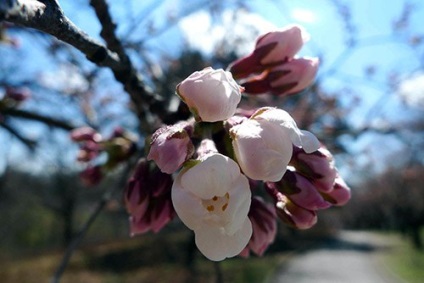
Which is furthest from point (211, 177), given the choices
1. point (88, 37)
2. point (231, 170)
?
point (88, 37)

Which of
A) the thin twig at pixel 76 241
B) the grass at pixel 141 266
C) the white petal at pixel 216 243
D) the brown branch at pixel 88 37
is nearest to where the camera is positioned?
the brown branch at pixel 88 37

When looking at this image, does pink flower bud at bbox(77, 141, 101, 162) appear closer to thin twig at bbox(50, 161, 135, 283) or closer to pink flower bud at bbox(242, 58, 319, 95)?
thin twig at bbox(50, 161, 135, 283)

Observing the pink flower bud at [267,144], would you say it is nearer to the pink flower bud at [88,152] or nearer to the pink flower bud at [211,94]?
the pink flower bud at [211,94]

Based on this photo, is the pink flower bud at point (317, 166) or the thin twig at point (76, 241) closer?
the pink flower bud at point (317, 166)

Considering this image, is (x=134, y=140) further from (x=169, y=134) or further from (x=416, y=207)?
(x=416, y=207)

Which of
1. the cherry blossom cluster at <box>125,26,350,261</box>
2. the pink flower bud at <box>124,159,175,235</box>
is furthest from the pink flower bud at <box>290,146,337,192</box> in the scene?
the pink flower bud at <box>124,159,175,235</box>

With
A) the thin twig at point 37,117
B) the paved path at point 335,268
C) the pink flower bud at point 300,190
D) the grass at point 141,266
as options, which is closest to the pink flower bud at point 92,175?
the thin twig at point 37,117

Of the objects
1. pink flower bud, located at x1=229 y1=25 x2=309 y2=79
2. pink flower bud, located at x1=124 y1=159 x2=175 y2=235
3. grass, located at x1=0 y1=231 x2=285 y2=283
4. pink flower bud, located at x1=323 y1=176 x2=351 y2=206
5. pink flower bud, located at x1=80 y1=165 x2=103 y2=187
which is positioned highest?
pink flower bud, located at x1=229 y1=25 x2=309 y2=79
